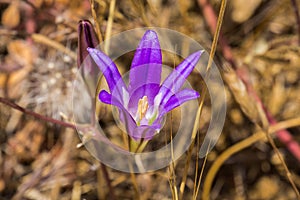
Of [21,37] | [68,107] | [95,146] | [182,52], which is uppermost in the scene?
[21,37]

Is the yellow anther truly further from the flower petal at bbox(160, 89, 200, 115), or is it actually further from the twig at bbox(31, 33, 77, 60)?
the twig at bbox(31, 33, 77, 60)

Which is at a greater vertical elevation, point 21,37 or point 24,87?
point 21,37

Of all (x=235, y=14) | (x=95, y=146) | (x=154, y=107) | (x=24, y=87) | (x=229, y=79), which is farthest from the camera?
(x=235, y=14)

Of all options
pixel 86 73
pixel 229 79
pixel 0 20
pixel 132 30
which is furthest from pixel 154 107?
pixel 0 20

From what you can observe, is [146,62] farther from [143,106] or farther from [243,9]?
[243,9]

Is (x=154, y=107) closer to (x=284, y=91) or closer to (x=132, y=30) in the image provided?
(x=132, y=30)

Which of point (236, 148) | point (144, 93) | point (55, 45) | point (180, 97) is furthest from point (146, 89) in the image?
point (55, 45)
